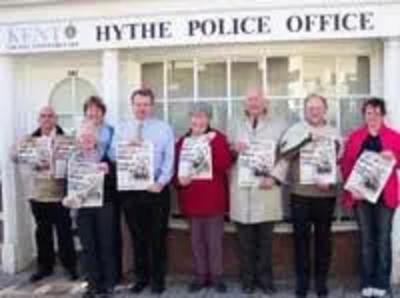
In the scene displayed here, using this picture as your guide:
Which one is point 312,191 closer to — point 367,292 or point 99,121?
point 367,292

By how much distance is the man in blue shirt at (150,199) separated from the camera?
8125 millimetres

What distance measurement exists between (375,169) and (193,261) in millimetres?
2136

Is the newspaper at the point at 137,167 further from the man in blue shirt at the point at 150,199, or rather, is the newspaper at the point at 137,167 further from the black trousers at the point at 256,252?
the black trousers at the point at 256,252

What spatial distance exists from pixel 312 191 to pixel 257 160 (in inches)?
21.6

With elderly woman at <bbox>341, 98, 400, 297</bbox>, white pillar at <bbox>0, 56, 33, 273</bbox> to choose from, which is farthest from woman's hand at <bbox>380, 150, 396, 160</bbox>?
white pillar at <bbox>0, 56, 33, 273</bbox>

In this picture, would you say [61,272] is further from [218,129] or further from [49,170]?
[218,129]

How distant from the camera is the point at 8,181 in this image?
9.21m

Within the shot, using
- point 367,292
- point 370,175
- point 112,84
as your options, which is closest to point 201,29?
point 112,84

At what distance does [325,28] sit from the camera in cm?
823

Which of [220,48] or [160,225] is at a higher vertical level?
[220,48]

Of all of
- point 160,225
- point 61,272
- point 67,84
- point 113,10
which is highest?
point 113,10

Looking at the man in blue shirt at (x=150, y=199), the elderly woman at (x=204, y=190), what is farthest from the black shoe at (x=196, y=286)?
the man in blue shirt at (x=150, y=199)

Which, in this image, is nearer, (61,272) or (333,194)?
(333,194)

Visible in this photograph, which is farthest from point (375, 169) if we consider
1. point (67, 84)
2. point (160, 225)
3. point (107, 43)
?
point (67, 84)
